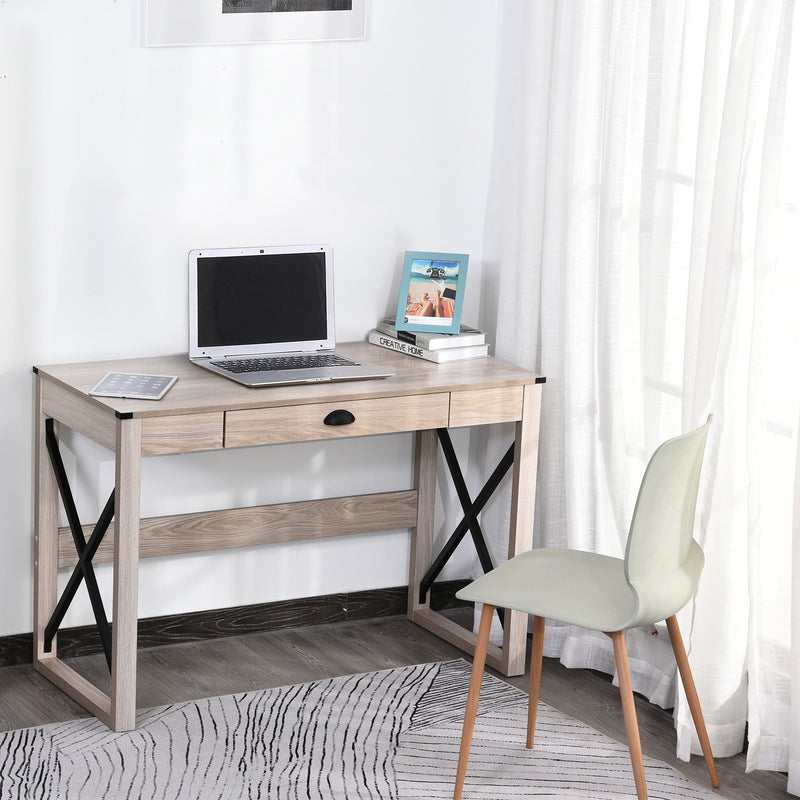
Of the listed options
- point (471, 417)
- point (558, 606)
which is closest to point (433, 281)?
point (471, 417)

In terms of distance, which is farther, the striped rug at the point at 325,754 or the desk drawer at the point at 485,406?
the desk drawer at the point at 485,406

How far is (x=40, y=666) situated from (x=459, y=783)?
1134 mm

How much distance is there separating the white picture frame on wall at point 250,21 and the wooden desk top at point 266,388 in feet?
2.51

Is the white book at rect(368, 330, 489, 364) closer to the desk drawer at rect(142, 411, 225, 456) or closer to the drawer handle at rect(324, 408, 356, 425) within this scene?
the drawer handle at rect(324, 408, 356, 425)

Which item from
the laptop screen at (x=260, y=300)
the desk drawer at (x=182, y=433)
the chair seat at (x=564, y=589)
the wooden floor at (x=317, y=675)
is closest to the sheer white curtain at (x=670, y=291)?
the wooden floor at (x=317, y=675)

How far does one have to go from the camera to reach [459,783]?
2531 millimetres

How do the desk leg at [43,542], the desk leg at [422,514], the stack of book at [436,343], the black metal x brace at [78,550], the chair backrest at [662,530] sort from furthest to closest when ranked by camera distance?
the desk leg at [422,514]
the stack of book at [436,343]
the desk leg at [43,542]
the black metal x brace at [78,550]
the chair backrest at [662,530]

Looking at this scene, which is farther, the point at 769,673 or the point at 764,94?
the point at 769,673

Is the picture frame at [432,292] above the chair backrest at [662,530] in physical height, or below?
above

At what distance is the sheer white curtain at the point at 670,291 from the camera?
2.57 metres

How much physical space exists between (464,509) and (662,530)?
1.02m

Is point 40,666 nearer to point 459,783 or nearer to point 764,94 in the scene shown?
point 459,783

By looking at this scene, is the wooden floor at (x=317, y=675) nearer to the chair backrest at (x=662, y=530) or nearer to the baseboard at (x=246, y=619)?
the baseboard at (x=246, y=619)

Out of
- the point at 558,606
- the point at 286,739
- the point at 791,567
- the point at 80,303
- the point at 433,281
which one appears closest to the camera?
the point at 558,606
